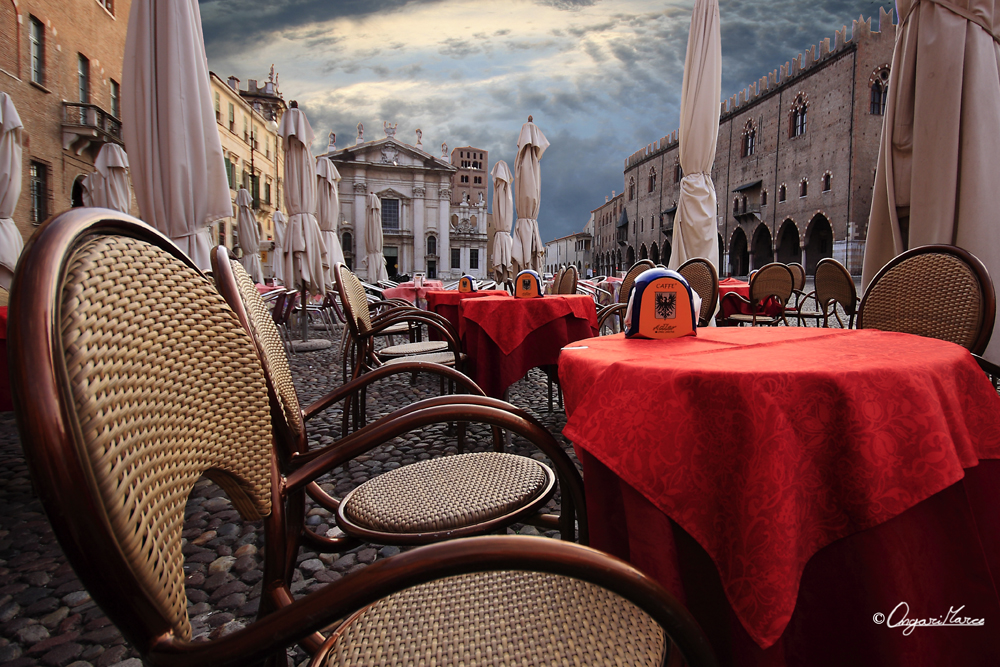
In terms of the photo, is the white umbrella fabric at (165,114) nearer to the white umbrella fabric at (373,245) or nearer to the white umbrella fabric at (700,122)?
the white umbrella fabric at (700,122)

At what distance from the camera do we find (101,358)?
430 mm

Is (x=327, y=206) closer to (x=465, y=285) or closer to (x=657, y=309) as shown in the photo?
(x=465, y=285)

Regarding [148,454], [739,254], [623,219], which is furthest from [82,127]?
[623,219]

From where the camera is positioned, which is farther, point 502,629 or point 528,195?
point 528,195

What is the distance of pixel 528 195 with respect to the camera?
7984 mm

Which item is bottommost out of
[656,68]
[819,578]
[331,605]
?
[819,578]

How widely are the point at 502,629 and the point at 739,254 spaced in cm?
3216

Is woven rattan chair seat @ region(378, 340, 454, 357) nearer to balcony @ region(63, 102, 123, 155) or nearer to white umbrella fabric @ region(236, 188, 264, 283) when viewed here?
white umbrella fabric @ region(236, 188, 264, 283)

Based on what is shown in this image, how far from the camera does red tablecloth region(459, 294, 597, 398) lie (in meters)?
2.62

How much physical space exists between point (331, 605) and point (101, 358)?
31cm

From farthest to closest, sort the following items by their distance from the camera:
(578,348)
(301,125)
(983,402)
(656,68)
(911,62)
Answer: (656,68) → (301,125) → (911,62) → (578,348) → (983,402)

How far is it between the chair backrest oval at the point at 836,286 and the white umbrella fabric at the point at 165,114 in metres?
4.54

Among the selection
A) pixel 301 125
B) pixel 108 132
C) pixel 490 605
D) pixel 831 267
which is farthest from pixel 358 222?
pixel 490 605

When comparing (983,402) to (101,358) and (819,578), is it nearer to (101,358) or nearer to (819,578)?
(819,578)
